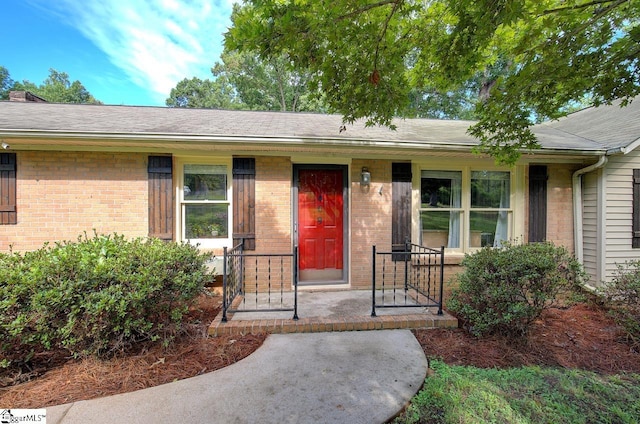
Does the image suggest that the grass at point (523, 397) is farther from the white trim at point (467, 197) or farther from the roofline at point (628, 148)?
the roofline at point (628, 148)

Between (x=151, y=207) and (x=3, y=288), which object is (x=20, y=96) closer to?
(x=151, y=207)

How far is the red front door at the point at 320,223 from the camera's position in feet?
16.8

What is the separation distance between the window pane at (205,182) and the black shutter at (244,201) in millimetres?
352

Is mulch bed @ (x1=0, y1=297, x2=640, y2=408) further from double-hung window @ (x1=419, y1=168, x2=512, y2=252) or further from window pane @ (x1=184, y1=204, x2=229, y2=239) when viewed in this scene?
double-hung window @ (x1=419, y1=168, x2=512, y2=252)

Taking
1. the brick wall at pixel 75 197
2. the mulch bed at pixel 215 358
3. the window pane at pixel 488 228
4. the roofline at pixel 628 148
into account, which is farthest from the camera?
the window pane at pixel 488 228

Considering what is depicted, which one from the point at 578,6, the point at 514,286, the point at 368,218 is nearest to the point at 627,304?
the point at 514,286

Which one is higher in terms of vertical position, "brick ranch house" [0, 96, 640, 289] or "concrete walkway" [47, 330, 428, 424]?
"brick ranch house" [0, 96, 640, 289]

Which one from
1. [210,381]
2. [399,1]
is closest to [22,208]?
[210,381]

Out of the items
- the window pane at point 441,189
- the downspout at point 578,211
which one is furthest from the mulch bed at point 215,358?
the window pane at point 441,189

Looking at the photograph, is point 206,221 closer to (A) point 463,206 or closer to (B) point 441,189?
(B) point 441,189

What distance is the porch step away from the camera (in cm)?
344

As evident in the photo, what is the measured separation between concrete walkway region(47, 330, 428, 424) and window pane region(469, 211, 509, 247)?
3162 mm

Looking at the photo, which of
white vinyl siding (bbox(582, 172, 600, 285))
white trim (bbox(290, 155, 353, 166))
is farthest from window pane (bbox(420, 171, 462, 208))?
white vinyl siding (bbox(582, 172, 600, 285))

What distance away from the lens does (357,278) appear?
5.05 meters
